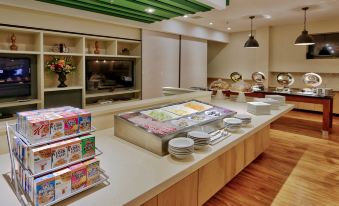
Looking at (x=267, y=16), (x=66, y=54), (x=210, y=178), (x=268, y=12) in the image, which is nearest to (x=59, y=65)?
(x=66, y=54)

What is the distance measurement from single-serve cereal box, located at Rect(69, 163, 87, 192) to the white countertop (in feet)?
0.14

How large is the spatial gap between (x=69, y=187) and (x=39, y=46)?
3.54 metres

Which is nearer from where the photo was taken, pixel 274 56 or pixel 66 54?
pixel 66 54

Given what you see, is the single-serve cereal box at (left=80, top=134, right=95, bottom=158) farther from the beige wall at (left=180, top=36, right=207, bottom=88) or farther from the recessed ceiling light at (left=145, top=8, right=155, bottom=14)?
the beige wall at (left=180, top=36, right=207, bottom=88)

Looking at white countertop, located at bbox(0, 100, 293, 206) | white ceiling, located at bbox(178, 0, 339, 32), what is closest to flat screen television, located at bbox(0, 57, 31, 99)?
white countertop, located at bbox(0, 100, 293, 206)

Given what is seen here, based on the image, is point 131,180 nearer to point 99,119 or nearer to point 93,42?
point 99,119

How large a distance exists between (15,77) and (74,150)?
343 centimetres

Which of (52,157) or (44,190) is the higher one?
(52,157)

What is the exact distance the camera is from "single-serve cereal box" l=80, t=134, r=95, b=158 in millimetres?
1122

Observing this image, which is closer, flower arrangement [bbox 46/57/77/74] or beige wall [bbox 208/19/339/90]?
flower arrangement [bbox 46/57/77/74]

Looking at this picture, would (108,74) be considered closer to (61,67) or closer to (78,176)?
(61,67)

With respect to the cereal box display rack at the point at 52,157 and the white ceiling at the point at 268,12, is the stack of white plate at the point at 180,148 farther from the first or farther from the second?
the white ceiling at the point at 268,12

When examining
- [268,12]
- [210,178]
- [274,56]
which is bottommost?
[210,178]

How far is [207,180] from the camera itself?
2066 mm
